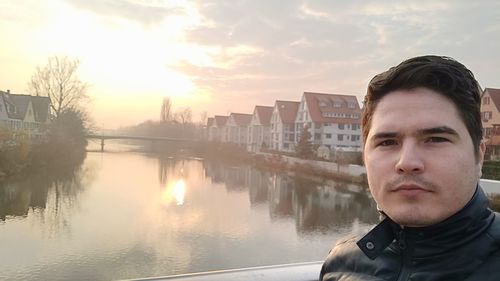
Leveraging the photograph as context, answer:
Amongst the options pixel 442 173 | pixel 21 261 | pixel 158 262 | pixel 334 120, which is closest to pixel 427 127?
pixel 442 173

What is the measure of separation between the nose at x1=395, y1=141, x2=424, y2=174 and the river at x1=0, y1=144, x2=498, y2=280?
0.26m

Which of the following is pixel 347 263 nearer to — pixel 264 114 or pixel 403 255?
pixel 403 255

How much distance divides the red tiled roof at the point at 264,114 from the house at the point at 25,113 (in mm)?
7011

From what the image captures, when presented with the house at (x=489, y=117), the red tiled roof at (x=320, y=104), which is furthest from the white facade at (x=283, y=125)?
the house at (x=489, y=117)

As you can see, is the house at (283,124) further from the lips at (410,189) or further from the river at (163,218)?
the lips at (410,189)

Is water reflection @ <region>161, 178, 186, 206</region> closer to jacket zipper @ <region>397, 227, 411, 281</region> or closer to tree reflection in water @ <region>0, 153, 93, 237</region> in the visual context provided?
tree reflection in water @ <region>0, 153, 93, 237</region>

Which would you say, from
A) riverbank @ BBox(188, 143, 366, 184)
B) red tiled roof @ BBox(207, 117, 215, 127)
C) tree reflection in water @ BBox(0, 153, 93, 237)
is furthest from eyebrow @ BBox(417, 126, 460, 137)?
red tiled roof @ BBox(207, 117, 215, 127)

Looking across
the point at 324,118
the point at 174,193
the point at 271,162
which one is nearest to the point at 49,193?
the point at 174,193

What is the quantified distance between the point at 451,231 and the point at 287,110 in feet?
32.9

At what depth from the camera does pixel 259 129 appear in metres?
8.70

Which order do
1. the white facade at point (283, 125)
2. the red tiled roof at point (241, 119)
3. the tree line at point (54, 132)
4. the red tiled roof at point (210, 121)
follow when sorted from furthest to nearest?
1. the white facade at point (283, 125)
2. the red tiled roof at point (241, 119)
3. the red tiled roof at point (210, 121)
4. the tree line at point (54, 132)

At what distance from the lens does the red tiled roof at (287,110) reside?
32.9 feet

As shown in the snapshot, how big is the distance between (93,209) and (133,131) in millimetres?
943

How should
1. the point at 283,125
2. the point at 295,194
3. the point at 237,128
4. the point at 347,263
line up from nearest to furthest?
the point at 347,263, the point at 295,194, the point at 237,128, the point at 283,125
